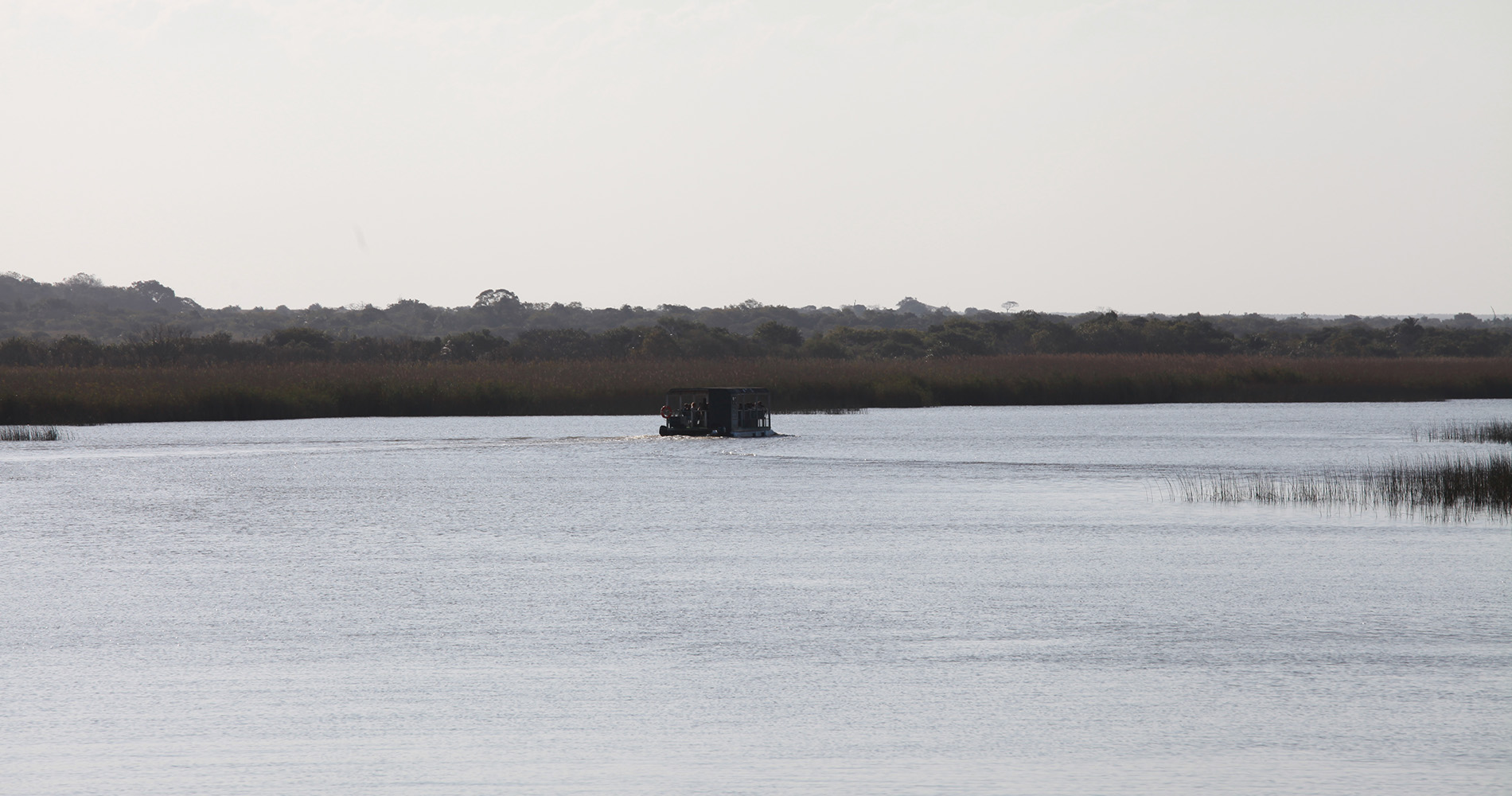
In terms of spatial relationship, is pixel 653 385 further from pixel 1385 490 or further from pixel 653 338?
pixel 653 338

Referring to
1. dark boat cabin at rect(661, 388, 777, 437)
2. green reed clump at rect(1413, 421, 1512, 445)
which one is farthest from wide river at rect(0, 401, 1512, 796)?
green reed clump at rect(1413, 421, 1512, 445)

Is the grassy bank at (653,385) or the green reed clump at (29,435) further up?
the grassy bank at (653,385)

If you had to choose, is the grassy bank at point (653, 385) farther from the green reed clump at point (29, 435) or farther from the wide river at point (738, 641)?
the wide river at point (738, 641)

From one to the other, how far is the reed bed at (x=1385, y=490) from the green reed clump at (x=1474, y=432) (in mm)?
8535

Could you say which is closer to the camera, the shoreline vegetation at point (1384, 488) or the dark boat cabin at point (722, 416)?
the shoreline vegetation at point (1384, 488)

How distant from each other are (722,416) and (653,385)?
9539 millimetres

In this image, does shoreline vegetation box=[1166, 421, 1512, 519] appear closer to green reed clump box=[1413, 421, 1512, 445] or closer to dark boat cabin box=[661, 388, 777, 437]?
green reed clump box=[1413, 421, 1512, 445]

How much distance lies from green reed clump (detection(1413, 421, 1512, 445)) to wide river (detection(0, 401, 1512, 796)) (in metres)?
13.7

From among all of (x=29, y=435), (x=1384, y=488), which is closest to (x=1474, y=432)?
(x=1384, y=488)

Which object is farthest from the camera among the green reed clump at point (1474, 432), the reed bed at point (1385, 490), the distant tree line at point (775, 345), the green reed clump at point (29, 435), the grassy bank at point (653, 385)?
the distant tree line at point (775, 345)

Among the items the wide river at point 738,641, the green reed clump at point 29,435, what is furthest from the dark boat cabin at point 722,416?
the green reed clump at point 29,435

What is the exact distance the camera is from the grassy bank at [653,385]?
42.6 m

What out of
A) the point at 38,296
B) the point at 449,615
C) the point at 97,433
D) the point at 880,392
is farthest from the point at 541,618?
the point at 38,296

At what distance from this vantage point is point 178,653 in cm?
1152
